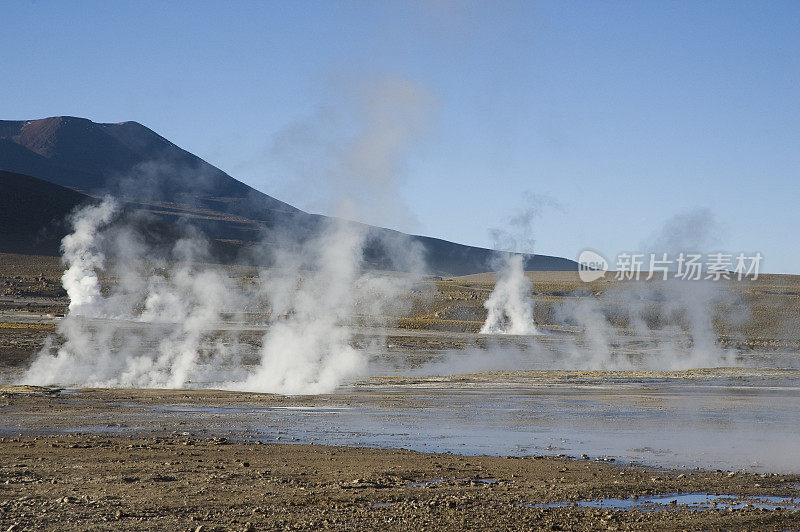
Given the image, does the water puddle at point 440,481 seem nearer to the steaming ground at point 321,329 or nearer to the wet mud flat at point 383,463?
the wet mud flat at point 383,463

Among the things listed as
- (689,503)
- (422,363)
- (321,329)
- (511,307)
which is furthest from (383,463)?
(511,307)

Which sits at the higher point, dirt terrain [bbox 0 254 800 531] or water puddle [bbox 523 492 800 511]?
water puddle [bbox 523 492 800 511]

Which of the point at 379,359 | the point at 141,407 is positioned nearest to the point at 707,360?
the point at 379,359

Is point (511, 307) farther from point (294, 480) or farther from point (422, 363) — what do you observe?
point (294, 480)

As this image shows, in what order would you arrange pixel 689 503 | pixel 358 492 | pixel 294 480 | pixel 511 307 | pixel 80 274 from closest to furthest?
pixel 689 503 → pixel 358 492 → pixel 294 480 → pixel 511 307 → pixel 80 274

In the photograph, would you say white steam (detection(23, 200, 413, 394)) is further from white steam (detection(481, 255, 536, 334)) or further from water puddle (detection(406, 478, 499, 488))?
water puddle (detection(406, 478, 499, 488))

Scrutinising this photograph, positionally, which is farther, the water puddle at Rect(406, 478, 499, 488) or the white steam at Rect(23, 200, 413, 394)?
the white steam at Rect(23, 200, 413, 394)

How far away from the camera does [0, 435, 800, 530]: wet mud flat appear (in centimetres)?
1109

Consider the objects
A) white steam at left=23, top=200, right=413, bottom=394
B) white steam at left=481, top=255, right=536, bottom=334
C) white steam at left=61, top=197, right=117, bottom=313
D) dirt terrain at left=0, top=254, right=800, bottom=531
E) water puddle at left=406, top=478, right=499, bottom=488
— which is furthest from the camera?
white steam at left=61, top=197, right=117, bottom=313

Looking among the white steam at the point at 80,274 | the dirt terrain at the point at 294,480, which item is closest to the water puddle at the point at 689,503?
the dirt terrain at the point at 294,480

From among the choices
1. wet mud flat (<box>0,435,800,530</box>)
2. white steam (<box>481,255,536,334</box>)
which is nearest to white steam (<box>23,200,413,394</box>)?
white steam (<box>481,255,536,334</box>)

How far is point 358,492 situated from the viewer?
12938 millimetres

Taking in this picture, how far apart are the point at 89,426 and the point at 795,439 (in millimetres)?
15799

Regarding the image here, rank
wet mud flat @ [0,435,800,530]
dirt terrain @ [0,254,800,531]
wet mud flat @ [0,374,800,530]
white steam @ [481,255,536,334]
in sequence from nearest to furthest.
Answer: wet mud flat @ [0,435,800,530] < dirt terrain @ [0,254,800,531] < wet mud flat @ [0,374,800,530] < white steam @ [481,255,536,334]
